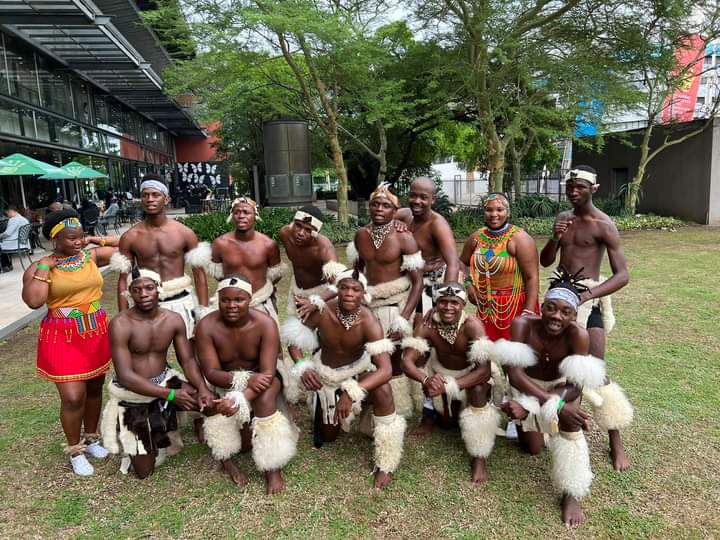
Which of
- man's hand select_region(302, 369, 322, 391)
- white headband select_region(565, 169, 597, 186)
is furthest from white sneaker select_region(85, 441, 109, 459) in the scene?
white headband select_region(565, 169, 597, 186)

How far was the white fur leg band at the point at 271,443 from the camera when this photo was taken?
3.41 m

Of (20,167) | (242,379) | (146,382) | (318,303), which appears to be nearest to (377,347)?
(318,303)

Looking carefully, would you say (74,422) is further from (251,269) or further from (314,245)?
(314,245)

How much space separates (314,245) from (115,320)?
5.47 ft

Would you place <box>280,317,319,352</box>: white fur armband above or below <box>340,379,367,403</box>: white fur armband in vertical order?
above

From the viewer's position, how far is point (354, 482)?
3.54 meters

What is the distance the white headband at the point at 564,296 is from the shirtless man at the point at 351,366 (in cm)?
113

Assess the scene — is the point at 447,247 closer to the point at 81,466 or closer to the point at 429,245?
the point at 429,245

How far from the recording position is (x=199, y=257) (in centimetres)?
436

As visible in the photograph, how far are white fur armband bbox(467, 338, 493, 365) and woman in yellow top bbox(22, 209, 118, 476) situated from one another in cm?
269

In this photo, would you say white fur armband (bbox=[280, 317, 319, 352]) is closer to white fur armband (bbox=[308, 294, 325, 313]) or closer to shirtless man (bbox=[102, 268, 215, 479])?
white fur armband (bbox=[308, 294, 325, 313])

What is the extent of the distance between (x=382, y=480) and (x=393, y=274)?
159 cm

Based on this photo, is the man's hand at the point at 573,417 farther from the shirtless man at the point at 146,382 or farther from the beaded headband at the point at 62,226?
the beaded headband at the point at 62,226

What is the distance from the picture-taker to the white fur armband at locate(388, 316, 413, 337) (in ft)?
12.8
